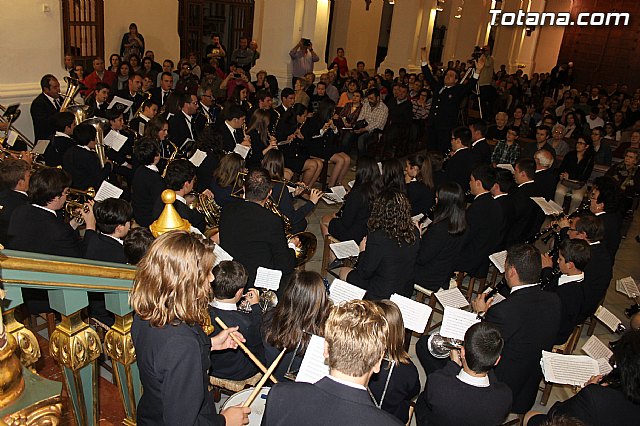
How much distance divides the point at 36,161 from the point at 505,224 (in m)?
5.02

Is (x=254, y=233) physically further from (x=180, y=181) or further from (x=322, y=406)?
(x=322, y=406)

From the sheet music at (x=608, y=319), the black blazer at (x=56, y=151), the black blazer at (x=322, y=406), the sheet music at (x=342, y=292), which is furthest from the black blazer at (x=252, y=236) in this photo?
the black blazer at (x=56, y=151)

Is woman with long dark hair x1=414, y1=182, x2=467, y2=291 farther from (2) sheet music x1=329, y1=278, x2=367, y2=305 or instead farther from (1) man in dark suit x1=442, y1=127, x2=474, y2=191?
(1) man in dark suit x1=442, y1=127, x2=474, y2=191

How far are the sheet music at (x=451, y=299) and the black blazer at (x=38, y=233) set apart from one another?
2743 millimetres

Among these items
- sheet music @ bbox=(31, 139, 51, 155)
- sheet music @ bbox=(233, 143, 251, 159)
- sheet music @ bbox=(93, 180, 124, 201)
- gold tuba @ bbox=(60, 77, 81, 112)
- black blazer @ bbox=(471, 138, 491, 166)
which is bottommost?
sheet music @ bbox=(31, 139, 51, 155)

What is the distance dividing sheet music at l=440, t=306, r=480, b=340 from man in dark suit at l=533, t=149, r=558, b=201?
3.44 meters

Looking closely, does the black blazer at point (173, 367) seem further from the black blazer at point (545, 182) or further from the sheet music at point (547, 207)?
the black blazer at point (545, 182)

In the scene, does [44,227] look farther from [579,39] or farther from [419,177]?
[579,39]

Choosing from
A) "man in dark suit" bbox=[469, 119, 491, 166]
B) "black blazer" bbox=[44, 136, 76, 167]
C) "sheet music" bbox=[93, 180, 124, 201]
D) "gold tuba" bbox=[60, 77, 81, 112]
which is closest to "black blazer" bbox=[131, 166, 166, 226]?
"sheet music" bbox=[93, 180, 124, 201]

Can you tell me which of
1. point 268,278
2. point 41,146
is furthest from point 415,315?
point 41,146

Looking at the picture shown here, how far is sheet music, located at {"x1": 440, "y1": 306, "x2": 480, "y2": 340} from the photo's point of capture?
11.8 ft

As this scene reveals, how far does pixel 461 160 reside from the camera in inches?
289

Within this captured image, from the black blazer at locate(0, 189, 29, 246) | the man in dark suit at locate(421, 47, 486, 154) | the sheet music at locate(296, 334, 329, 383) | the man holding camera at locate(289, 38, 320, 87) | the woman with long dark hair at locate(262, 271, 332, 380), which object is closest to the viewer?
the sheet music at locate(296, 334, 329, 383)

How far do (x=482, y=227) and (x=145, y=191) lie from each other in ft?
10.7
